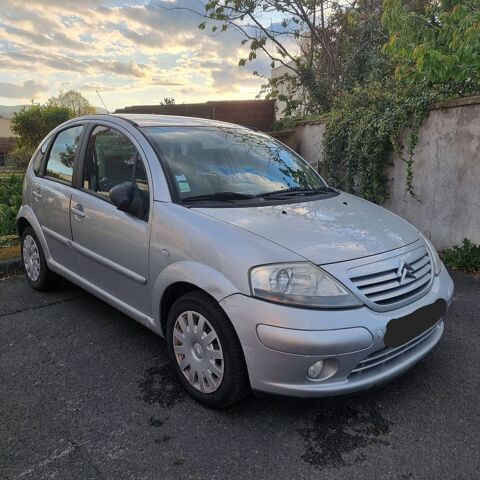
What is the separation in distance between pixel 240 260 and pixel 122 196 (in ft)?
3.33

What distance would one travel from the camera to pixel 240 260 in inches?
91.7

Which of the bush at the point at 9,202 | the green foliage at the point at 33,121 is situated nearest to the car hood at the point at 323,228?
the bush at the point at 9,202

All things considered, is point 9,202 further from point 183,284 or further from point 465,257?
point 465,257

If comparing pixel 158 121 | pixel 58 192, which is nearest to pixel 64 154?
pixel 58 192

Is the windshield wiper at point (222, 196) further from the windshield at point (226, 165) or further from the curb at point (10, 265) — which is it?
the curb at point (10, 265)

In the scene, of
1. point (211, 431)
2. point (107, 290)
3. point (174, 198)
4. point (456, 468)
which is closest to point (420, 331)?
point (456, 468)

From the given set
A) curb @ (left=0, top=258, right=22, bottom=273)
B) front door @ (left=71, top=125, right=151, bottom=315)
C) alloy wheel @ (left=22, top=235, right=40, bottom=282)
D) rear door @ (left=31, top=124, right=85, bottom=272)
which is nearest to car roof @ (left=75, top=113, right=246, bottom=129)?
front door @ (left=71, top=125, right=151, bottom=315)

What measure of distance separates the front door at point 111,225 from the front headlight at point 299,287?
0.91 m

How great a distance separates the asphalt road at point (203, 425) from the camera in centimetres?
214

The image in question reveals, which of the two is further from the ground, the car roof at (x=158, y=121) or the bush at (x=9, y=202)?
the car roof at (x=158, y=121)

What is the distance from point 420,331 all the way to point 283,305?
86 centimetres

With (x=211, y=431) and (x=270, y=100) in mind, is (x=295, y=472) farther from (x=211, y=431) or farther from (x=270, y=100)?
(x=270, y=100)

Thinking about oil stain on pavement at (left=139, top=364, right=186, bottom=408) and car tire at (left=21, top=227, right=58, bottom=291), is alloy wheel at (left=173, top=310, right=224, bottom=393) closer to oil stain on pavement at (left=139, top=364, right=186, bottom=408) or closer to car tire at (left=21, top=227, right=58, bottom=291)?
oil stain on pavement at (left=139, top=364, right=186, bottom=408)

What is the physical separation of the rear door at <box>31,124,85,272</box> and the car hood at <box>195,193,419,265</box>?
1.53 m
